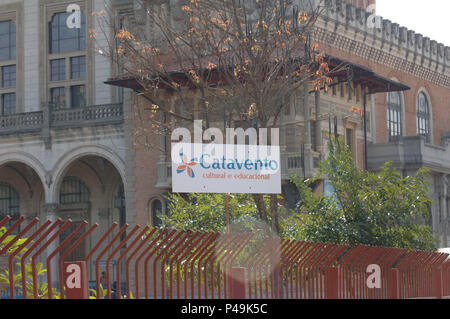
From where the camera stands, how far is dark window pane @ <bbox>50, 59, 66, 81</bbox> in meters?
43.4

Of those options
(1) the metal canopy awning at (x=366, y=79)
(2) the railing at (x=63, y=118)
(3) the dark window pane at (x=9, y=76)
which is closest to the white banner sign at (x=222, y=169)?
(1) the metal canopy awning at (x=366, y=79)

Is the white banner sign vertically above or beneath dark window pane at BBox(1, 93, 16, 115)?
beneath

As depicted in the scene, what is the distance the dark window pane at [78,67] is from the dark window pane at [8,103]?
3586mm

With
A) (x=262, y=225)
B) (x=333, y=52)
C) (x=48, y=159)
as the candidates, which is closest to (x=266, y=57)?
(x=262, y=225)

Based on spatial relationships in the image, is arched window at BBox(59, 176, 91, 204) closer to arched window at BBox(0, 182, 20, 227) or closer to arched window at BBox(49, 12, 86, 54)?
arched window at BBox(0, 182, 20, 227)

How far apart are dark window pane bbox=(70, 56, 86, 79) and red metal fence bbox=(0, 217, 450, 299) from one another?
1173 inches

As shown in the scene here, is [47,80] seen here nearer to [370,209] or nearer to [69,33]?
[69,33]

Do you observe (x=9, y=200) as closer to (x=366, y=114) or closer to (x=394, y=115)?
(x=366, y=114)

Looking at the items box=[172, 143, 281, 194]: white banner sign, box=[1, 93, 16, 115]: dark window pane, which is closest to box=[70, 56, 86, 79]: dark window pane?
box=[1, 93, 16, 115]: dark window pane

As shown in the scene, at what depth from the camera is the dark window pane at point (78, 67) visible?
141ft

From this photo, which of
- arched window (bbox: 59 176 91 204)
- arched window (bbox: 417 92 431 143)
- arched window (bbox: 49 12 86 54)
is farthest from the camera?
arched window (bbox: 417 92 431 143)

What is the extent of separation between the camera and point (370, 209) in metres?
17.9

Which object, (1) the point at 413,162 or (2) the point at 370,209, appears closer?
(2) the point at 370,209
